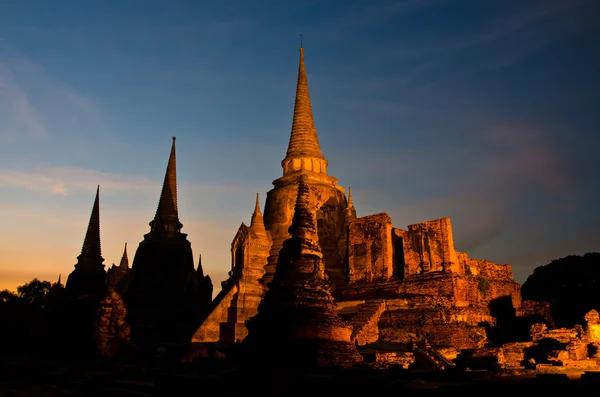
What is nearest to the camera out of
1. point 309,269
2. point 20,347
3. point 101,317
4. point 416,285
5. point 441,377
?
point 441,377

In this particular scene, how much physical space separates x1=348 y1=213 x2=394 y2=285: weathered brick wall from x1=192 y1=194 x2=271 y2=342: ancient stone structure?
201 inches

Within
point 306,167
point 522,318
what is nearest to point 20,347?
point 306,167

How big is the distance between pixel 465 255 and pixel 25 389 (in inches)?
799

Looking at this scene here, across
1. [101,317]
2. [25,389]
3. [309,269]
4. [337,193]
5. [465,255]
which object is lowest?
[25,389]

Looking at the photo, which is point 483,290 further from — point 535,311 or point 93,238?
point 93,238

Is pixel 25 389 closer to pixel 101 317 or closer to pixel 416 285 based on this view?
pixel 101 317

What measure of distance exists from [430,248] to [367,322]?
4903 mm

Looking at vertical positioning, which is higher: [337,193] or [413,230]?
[337,193]

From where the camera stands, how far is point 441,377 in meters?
11.2

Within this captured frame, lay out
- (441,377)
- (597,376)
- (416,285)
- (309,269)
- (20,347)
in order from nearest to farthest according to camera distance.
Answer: (597,376), (441,377), (309,269), (20,347), (416,285)

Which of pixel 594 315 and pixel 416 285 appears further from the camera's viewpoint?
pixel 416 285

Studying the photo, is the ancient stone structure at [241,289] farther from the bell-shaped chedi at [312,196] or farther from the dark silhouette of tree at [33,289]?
the dark silhouette of tree at [33,289]

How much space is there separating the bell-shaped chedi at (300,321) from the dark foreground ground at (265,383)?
10.1 ft

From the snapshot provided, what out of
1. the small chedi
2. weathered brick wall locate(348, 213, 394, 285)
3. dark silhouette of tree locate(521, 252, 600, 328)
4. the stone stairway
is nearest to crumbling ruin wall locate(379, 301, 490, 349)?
the stone stairway
